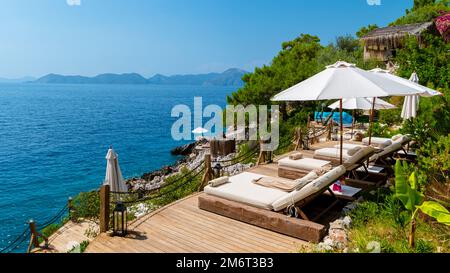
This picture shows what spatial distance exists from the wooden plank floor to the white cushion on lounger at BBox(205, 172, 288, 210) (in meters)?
0.42

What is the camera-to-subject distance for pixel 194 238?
5.55 m

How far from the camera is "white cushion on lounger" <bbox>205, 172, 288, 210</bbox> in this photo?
Result: 5.97 metres

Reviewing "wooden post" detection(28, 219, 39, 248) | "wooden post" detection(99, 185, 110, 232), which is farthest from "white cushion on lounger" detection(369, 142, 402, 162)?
"wooden post" detection(28, 219, 39, 248)

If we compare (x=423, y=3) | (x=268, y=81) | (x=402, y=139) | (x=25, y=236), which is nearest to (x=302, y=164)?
(x=402, y=139)

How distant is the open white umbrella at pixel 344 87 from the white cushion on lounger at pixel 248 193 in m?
1.91

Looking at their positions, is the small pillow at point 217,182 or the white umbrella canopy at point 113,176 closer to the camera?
the small pillow at point 217,182

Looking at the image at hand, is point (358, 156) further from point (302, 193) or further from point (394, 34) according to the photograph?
point (394, 34)

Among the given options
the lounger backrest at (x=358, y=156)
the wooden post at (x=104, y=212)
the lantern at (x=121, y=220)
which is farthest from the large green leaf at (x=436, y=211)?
the wooden post at (x=104, y=212)

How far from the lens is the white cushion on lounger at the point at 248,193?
5969 millimetres

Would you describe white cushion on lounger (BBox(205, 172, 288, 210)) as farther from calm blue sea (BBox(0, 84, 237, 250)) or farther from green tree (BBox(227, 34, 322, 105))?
green tree (BBox(227, 34, 322, 105))

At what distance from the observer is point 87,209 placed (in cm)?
1045

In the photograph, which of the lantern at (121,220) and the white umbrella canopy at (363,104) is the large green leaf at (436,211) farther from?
the white umbrella canopy at (363,104)
